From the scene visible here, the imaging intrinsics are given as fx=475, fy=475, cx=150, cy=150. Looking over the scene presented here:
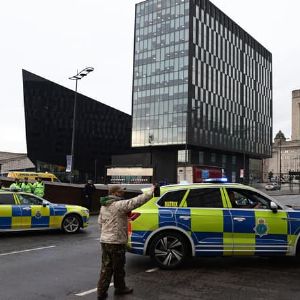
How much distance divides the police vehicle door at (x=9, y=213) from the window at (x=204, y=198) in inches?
266

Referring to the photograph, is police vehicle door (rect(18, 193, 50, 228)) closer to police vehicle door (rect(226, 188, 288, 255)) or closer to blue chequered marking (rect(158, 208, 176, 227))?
blue chequered marking (rect(158, 208, 176, 227))

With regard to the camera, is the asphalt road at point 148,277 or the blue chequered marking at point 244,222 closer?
the asphalt road at point 148,277

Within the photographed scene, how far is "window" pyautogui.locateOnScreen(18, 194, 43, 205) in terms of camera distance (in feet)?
45.8

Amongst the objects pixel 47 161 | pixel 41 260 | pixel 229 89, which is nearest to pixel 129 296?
pixel 41 260

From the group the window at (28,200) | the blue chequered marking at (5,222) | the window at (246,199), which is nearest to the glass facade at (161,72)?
the window at (28,200)

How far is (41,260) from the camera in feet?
32.6

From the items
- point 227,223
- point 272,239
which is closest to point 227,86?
point 272,239

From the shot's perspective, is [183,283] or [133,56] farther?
[133,56]

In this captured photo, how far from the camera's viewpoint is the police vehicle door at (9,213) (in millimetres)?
13626

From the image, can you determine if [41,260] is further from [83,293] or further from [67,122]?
[67,122]

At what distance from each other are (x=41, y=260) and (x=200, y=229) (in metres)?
3.54

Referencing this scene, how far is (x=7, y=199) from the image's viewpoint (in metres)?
13.8

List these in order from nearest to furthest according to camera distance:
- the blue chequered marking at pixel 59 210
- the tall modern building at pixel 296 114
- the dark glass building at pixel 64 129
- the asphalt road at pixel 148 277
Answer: the asphalt road at pixel 148 277
the blue chequered marking at pixel 59 210
the dark glass building at pixel 64 129
the tall modern building at pixel 296 114

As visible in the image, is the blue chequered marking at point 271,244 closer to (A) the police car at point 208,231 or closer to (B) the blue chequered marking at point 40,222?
(A) the police car at point 208,231
